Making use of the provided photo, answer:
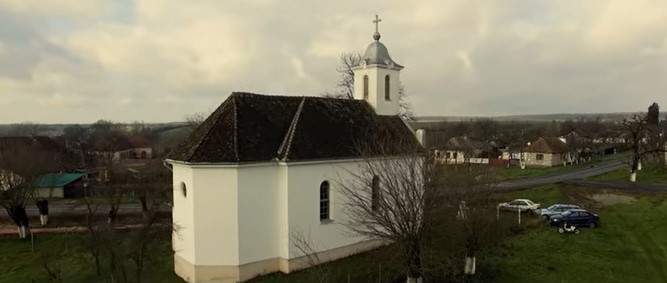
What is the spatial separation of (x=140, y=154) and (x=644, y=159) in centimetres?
8153

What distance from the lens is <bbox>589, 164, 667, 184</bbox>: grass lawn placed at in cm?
4944

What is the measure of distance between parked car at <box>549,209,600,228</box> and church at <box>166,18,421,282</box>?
1175 cm

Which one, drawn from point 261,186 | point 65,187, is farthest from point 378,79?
point 65,187

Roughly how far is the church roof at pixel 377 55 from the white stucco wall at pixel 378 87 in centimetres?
37

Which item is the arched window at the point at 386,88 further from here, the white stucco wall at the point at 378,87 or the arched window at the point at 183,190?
the arched window at the point at 183,190

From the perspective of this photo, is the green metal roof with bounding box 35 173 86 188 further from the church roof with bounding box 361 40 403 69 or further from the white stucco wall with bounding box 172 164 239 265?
the church roof with bounding box 361 40 403 69

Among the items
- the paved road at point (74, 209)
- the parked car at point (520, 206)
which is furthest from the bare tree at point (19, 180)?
the parked car at point (520, 206)

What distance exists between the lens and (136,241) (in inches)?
739

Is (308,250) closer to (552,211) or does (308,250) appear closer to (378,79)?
(378,79)

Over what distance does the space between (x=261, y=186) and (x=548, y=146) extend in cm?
5935

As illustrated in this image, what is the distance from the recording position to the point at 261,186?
22.4 meters

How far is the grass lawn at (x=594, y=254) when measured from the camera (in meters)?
22.2

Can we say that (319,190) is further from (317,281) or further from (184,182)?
(184,182)

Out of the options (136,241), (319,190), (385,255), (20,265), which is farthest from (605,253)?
(20,265)
